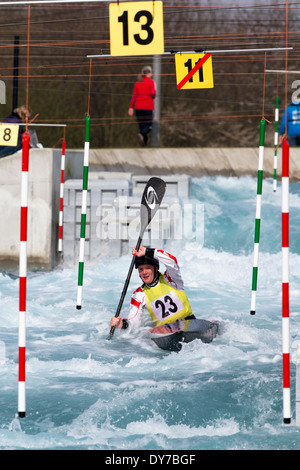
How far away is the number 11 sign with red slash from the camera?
28.5 feet

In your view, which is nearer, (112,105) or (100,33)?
(100,33)

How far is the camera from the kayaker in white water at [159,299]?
7.23 metres

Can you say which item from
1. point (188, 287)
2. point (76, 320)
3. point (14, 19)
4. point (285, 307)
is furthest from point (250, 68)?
point (285, 307)

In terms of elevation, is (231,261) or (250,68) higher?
(250,68)

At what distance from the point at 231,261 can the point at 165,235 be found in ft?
3.59

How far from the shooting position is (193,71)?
879 cm

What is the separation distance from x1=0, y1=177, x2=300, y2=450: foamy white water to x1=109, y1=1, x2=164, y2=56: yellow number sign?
2.54m

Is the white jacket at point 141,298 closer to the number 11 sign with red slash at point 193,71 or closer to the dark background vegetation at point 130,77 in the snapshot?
the number 11 sign with red slash at point 193,71

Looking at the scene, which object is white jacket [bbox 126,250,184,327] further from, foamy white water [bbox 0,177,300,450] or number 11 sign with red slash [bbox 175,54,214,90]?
number 11 sign with red slash [bbox 175,54,214,90]

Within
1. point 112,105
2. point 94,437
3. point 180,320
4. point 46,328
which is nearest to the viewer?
point 94,437

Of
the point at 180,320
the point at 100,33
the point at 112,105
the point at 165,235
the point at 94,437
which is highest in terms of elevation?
the point at 100,33

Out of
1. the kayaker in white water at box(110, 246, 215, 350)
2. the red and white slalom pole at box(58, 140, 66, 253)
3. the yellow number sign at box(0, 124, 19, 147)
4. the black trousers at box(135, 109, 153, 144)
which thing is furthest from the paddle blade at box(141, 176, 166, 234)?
the black trousers at box(135, 109, 153, 144)

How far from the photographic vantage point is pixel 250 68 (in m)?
20.5

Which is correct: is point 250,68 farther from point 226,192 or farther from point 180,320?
point 180,320
